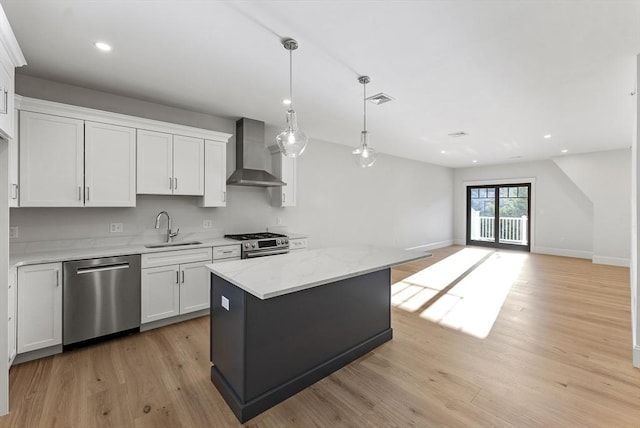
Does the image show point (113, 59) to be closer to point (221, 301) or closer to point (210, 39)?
point (210, 39)

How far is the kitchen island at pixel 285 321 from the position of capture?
6.22 ft

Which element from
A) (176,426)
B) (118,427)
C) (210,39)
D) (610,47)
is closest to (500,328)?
(610,47)

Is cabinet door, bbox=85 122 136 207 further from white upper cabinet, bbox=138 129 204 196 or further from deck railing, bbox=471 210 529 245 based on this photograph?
deck railing, bbox=471 210 529 245

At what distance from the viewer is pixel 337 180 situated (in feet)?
19.5

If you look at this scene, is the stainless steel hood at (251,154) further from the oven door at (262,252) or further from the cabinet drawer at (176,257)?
the cabinet drawer at (176,257)

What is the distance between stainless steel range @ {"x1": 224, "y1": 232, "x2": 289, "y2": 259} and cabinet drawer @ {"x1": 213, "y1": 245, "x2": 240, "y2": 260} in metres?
0.09

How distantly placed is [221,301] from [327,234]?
12.2 ft

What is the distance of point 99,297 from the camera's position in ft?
9.23

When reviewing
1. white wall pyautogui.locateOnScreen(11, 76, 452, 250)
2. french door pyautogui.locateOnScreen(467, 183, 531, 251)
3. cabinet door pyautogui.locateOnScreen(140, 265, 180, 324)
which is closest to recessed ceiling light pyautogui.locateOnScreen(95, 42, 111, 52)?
white wall pyautogui.locateOnScreen(11, 76, 452, 250)

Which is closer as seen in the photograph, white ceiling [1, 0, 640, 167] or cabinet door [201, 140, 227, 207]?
white ceiling [1, 0, 640, 167]

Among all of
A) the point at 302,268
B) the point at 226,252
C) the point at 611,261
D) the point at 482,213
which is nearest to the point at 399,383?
the point at 302,268

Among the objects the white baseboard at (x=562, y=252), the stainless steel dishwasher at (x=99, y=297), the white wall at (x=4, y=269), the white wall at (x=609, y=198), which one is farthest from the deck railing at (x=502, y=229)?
the white wall at (x=4, y=269)

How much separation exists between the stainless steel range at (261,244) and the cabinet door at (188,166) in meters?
0.87

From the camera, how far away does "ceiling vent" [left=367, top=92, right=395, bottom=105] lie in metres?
3.35
